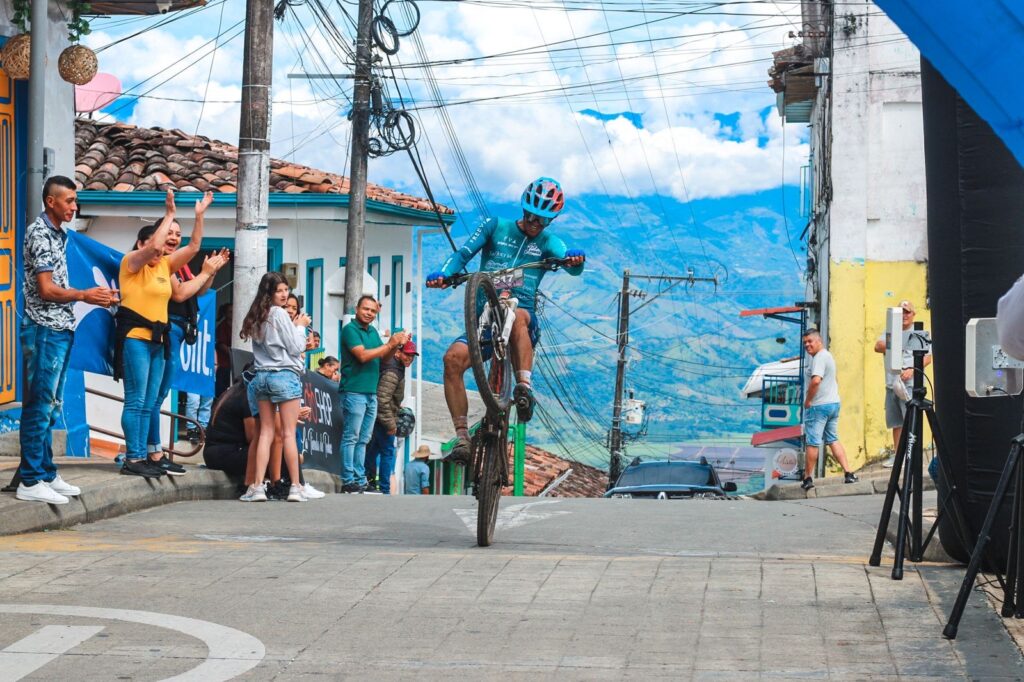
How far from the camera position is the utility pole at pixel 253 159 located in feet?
48.0

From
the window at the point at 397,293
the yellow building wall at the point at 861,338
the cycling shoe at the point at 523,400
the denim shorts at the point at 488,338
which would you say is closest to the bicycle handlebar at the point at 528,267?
the denim shorts at the point at 488,338

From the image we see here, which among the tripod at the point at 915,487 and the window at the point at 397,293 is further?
the window at the point at 397,293

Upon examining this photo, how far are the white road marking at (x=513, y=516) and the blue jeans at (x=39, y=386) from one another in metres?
2.95

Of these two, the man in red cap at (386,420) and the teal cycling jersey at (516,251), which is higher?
the teal cycling jersey at (516,251)

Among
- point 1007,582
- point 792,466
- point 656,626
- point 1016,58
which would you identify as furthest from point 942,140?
point 792,466

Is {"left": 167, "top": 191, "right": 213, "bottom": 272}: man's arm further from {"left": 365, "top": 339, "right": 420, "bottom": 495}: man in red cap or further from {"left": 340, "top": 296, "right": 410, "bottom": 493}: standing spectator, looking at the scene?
{"left": 365, "top": 339, "right": 420, "bottom": 495}: man in red cap

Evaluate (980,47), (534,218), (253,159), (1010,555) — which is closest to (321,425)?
(253,159)

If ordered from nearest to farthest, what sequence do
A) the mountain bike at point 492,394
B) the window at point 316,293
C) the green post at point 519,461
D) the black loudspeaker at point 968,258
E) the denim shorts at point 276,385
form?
the black loudspeaker at point 968,258 < the mountain bike at point 492,394 < the denim shorts at point 276,385 < the window at point 316,293 < the green post at point 519,461

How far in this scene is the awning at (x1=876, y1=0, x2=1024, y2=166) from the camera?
3.78m

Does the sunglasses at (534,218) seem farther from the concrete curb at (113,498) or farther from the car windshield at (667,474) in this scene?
the car windshield at (667,474)

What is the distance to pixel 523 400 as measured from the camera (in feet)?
32.0

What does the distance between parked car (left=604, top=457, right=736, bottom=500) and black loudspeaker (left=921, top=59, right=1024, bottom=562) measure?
14.0 m

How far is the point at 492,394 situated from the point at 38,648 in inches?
149

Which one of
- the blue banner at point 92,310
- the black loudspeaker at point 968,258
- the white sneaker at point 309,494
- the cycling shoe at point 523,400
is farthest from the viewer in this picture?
the white sneaker at point 309,494
